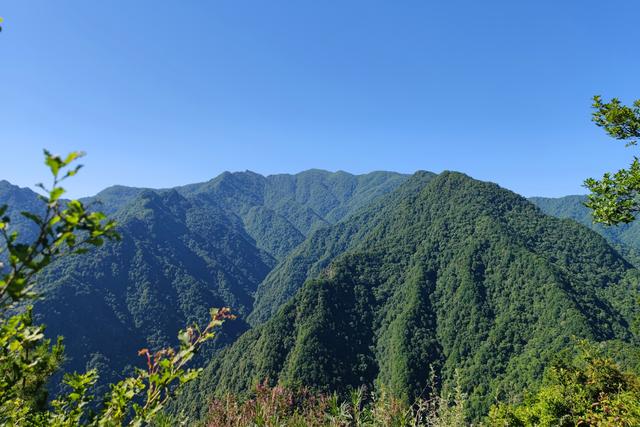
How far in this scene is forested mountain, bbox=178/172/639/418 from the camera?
10931cm

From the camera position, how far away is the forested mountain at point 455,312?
109312mm

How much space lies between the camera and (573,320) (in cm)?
10188

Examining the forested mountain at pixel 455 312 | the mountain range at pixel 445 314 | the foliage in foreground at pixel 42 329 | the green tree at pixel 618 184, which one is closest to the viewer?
the foliage in foreground at pixel 42 329

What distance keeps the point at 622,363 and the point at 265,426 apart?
84104 millimetres

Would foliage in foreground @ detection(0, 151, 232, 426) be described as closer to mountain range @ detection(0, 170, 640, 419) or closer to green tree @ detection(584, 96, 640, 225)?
green tree @ detection(584, 96, 640, 225)

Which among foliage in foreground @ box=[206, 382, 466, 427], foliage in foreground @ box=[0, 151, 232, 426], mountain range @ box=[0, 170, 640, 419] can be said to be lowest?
mountain range @ box=[0, 170, 640, 419]

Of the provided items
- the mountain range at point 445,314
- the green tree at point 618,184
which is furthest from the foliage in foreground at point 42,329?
the mountain range at point 445,314

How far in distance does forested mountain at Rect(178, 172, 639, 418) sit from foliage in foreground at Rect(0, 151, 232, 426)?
101 m

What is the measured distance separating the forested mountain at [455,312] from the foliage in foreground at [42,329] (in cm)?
10098

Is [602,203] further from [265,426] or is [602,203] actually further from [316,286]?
[316,286]

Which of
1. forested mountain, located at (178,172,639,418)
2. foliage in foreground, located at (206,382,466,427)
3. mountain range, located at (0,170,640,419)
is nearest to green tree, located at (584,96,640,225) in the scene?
foliage in foreground, located at (206,382,466,427)

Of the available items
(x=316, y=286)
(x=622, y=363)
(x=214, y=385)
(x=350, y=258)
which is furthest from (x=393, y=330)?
(x=622, y=363)

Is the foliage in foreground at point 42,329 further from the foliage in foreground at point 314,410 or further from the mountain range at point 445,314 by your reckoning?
the mountain range at point 445,314

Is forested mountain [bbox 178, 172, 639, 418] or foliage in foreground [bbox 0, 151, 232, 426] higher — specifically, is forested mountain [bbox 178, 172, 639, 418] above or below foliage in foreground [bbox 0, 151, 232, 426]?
below
